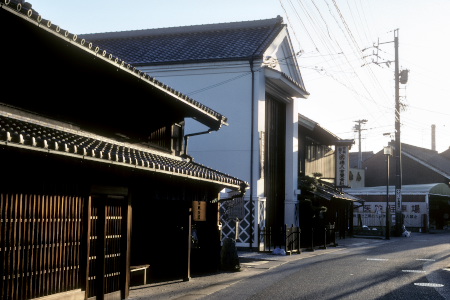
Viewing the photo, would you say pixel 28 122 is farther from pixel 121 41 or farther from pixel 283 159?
pixel 121 41

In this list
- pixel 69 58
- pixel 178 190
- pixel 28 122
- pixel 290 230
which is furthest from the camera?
pixel 290 230

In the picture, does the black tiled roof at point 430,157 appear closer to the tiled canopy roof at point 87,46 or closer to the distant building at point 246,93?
the distant building at point 246,93

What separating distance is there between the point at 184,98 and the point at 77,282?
6.28 meters

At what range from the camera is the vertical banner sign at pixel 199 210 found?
14.8 metres

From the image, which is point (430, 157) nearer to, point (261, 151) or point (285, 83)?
point (285, 83)

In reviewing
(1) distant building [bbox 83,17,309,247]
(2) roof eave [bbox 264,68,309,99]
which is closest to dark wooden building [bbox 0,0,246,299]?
(1) distant building [bbox 83,17,309,247]

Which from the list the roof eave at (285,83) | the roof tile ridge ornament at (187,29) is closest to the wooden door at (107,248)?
the roof eave at (285,83)

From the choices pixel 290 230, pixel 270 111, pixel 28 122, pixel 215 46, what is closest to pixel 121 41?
pixel 215 46

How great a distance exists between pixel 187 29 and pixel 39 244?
77.3 ft

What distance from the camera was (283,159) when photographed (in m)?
29.6

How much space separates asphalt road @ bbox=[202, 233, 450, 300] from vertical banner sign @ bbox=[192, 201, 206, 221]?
221 centimetres

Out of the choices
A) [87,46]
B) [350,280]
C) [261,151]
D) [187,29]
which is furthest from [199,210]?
[187,29]

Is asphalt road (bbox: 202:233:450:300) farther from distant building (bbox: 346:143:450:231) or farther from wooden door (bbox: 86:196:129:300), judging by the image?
distant building (bbox: 346:143:450:231)

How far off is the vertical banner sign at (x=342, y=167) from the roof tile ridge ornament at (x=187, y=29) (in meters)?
11.4
